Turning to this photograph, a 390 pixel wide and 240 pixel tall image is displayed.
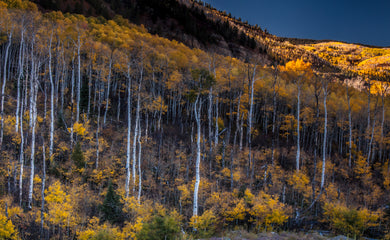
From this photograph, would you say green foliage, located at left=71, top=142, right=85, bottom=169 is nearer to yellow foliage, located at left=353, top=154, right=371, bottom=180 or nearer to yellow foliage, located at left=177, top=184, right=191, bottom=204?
yellow foliage, located at left=177, top=184, right=191, bottom=204

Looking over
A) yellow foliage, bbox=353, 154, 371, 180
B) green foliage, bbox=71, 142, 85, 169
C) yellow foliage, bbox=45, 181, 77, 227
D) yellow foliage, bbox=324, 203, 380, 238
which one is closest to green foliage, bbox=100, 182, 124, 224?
yellow foliage, bbox=45, 181, 77, 227

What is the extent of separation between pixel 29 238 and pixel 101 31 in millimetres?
39250

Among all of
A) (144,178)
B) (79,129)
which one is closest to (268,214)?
(144,178)

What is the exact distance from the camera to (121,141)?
22.7m

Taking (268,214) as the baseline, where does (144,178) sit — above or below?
below

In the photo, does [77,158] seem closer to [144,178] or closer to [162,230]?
[144,178]

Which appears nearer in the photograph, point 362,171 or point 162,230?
point 162,230

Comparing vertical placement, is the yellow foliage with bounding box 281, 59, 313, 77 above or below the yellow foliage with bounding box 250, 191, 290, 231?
above

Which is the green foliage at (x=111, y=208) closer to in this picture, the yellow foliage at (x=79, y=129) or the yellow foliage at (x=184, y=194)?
the yellow foliage at (x=184, y=194)

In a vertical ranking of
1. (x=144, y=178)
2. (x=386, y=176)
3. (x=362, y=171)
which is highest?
(x=362, y=171)

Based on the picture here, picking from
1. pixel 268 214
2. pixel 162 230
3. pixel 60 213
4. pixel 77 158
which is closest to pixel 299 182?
pixel 268 214

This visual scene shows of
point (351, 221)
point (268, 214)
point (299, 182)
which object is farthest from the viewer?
point (299, 182)

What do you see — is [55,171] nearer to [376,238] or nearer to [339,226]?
[339,226]

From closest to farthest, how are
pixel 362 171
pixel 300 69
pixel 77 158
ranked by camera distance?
pixel 77 158
pixel 362 171
pixel 300 69
